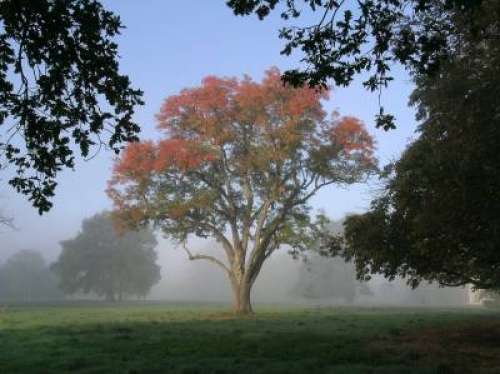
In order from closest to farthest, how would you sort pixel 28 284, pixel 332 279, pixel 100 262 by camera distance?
1. pixel 100 262
2. pixel 332 279
3. pixel 28 284

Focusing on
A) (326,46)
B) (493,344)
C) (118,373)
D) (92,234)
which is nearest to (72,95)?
(326,46)

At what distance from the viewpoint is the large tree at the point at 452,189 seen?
45.5 feet

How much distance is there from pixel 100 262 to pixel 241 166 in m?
56.1

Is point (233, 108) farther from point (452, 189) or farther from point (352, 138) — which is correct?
point (452, 189)

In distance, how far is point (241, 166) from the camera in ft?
112

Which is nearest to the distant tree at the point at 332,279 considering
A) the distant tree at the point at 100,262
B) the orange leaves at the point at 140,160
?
the distant tree at the point at 100,262

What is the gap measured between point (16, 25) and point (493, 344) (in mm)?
15578

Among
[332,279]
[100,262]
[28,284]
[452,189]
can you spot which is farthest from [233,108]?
[28,284]

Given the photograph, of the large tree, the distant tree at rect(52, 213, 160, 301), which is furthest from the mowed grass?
the distant tree at rect(52, 213, 160, 301)

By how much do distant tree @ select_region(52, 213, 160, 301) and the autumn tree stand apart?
48.7m

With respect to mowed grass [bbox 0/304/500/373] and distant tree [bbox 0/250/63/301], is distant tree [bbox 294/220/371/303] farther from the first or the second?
mowed grass [bbox 0/304/500/373]

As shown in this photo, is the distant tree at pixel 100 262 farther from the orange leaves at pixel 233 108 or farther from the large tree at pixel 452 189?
the large tree at pixel 452 189

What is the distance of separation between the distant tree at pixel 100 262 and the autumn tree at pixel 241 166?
48729mm

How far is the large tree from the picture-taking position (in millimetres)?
13875
